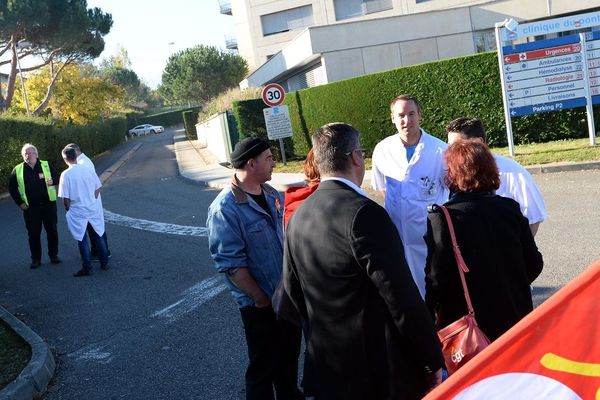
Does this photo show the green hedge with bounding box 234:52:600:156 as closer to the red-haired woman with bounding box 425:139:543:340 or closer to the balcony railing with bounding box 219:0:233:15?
the red-haired woman with bounding box 425:139:543:340

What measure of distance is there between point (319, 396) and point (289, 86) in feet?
123

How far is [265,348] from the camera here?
3.72m

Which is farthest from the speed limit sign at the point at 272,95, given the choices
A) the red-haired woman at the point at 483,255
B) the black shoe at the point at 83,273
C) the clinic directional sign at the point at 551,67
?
the red-haired woman at the point at 483,255

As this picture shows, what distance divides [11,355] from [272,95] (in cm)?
1382

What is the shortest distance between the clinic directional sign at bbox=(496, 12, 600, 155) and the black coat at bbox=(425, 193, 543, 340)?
37.6ft

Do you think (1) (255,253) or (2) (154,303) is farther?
(2) (154,303)

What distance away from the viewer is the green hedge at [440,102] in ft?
50.2

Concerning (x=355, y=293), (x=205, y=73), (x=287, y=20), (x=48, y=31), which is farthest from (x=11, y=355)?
(x=205, y=73)

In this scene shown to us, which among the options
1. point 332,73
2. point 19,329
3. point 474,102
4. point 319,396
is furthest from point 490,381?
point 332,73

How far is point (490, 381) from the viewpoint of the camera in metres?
1.75

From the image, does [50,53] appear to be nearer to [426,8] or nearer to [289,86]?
[289,86]

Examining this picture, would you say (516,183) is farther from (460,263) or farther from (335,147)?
(335,147)

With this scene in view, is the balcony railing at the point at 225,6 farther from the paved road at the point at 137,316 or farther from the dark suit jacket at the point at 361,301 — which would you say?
the dark suit jacket at the point at 361,301

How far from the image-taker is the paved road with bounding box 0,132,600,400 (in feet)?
16.1
